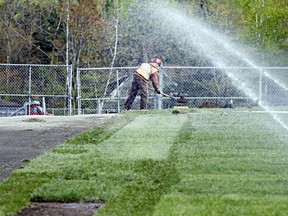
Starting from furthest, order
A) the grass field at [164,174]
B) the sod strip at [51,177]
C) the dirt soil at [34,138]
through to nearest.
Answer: the dirt soil at [34,138] < the sod strip at [51,177] < the grass field at [164,174]

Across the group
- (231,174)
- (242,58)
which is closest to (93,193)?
(231,174)

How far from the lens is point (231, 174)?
7.17m

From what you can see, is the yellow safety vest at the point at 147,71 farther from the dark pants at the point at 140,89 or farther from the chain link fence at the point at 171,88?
the chain link fence at the point at 171,88

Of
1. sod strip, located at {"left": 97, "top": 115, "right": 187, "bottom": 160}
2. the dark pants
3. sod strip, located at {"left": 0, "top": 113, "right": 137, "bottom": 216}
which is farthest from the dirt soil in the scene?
the dark pants

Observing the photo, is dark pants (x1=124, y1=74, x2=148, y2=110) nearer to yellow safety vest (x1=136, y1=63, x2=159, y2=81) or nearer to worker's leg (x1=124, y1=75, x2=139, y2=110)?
worker's leg (x1=124, y1=75, x2=139, y2=110)

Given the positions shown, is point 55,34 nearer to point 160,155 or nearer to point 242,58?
point 242,58

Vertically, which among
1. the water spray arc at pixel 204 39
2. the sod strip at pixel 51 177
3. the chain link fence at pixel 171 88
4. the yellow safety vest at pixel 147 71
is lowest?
the chain link fence at pixel 171 88

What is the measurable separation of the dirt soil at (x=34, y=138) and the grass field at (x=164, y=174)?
0.23 m

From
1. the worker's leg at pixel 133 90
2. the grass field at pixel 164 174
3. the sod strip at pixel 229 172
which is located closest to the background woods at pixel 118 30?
the worker's leg at pixel 133 90

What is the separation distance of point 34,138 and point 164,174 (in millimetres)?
4320

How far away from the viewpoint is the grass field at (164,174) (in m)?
5.74

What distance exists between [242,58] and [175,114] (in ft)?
49.7

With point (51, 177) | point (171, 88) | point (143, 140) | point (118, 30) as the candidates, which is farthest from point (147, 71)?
point (118, 30)

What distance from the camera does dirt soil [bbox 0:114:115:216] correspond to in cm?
726
